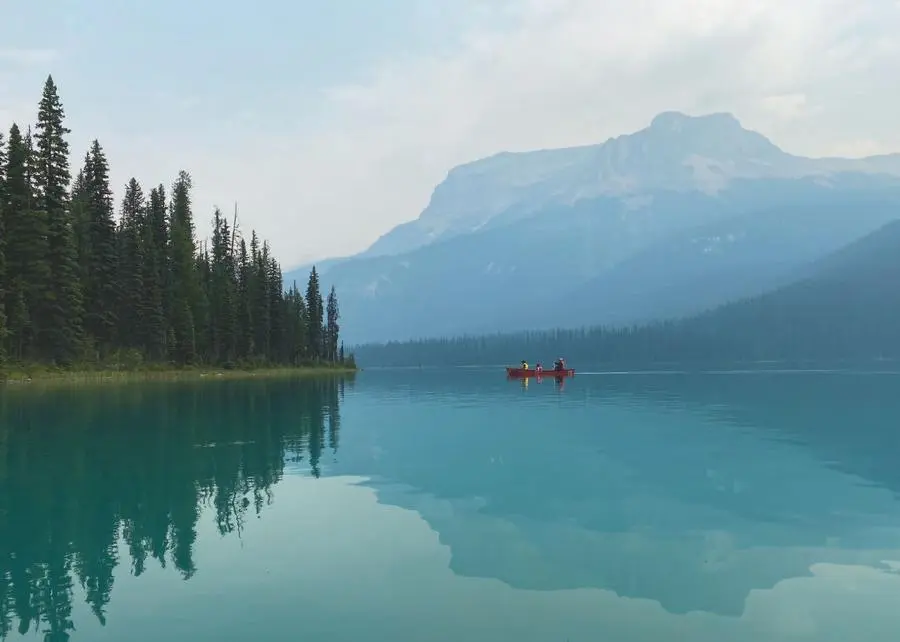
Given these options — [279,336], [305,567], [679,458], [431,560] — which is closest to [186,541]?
[305,567]

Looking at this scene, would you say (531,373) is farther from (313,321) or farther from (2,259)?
(2,259)

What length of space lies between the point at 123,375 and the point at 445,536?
271 feet

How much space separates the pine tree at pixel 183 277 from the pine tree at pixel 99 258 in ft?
34.6

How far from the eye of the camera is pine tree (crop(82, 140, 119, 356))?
96438mm

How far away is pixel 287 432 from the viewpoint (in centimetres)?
4391

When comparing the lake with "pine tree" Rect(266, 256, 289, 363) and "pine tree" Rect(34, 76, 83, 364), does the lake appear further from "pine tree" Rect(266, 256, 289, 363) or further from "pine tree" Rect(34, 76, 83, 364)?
"pine tree" Rect(266, 256, 289, 363)

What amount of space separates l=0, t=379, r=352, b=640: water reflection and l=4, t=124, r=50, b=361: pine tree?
98.6ft

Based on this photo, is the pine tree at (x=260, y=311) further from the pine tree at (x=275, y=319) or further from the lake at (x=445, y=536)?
the lake at (x=445, y=536)

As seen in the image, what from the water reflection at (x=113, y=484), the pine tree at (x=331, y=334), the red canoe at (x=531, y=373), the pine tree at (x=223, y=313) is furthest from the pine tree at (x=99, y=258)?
the pine tree at (x=331, y=334)

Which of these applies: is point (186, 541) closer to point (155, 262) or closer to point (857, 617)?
point (857, 617)

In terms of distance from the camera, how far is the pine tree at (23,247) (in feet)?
268

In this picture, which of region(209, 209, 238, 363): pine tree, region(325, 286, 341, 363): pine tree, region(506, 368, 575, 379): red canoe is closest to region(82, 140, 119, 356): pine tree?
region(209, 209, 238, 363): pine tree

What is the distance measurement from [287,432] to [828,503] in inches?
1187

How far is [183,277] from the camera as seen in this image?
119 m
